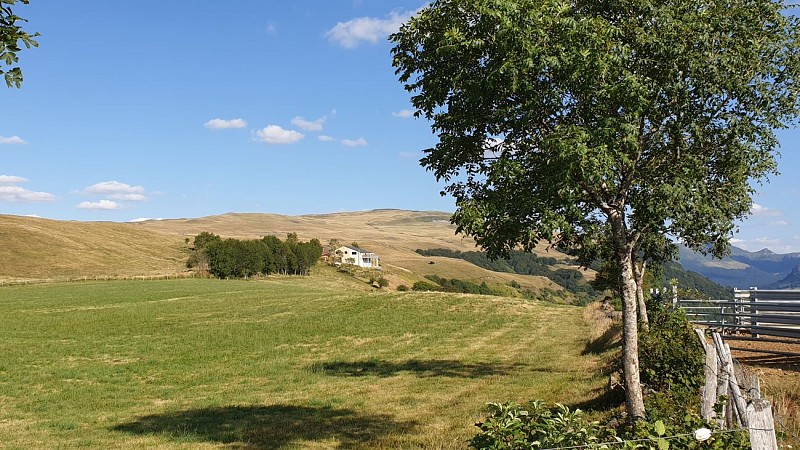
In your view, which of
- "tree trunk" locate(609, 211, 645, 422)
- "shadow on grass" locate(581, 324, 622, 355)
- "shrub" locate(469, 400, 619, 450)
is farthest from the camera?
"shadow on grass" locate(581, 324, 622, 355)

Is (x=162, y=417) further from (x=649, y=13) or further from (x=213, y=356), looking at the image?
(x=649, y=13)

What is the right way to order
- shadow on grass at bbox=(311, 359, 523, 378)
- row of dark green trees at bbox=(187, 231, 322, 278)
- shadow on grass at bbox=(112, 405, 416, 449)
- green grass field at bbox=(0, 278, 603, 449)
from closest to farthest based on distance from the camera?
shadow on grass at bbox=(112, 405, 416, 449), green grass field at bbox=(0, 278, 603, 449), shadow on grass at bbox=(311, 359, 523, 378), row of dark green trees at bbox=(187, 231, 322, 278)

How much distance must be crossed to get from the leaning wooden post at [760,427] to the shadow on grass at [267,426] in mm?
10453

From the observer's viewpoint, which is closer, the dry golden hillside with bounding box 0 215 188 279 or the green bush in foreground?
the green bush in foreground

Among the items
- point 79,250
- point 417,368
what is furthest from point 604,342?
point 79,250

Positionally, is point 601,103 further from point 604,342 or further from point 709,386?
point 604,342

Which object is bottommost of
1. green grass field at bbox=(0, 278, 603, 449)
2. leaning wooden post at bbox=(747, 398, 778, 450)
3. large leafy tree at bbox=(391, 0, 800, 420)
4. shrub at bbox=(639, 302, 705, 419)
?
green grass field at bbox=(0, 278, 603, 449)

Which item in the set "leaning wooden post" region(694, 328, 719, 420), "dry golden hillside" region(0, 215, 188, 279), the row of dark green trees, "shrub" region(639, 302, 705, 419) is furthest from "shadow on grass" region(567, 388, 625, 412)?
the row of dark green trees

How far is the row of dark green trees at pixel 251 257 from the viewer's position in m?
129

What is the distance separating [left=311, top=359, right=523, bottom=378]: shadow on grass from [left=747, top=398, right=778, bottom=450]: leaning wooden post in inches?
724

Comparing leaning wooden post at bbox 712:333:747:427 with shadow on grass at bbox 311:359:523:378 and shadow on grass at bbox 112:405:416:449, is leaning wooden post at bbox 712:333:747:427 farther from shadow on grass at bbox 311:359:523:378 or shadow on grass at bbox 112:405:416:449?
shadow on grass at bbox 311:359:523:378

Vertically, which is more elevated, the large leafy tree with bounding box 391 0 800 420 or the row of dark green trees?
the large leafy tree with bounding box 391 0 800 420

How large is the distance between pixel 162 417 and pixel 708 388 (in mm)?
17087

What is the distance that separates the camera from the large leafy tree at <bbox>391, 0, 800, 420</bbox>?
32.7 ft
